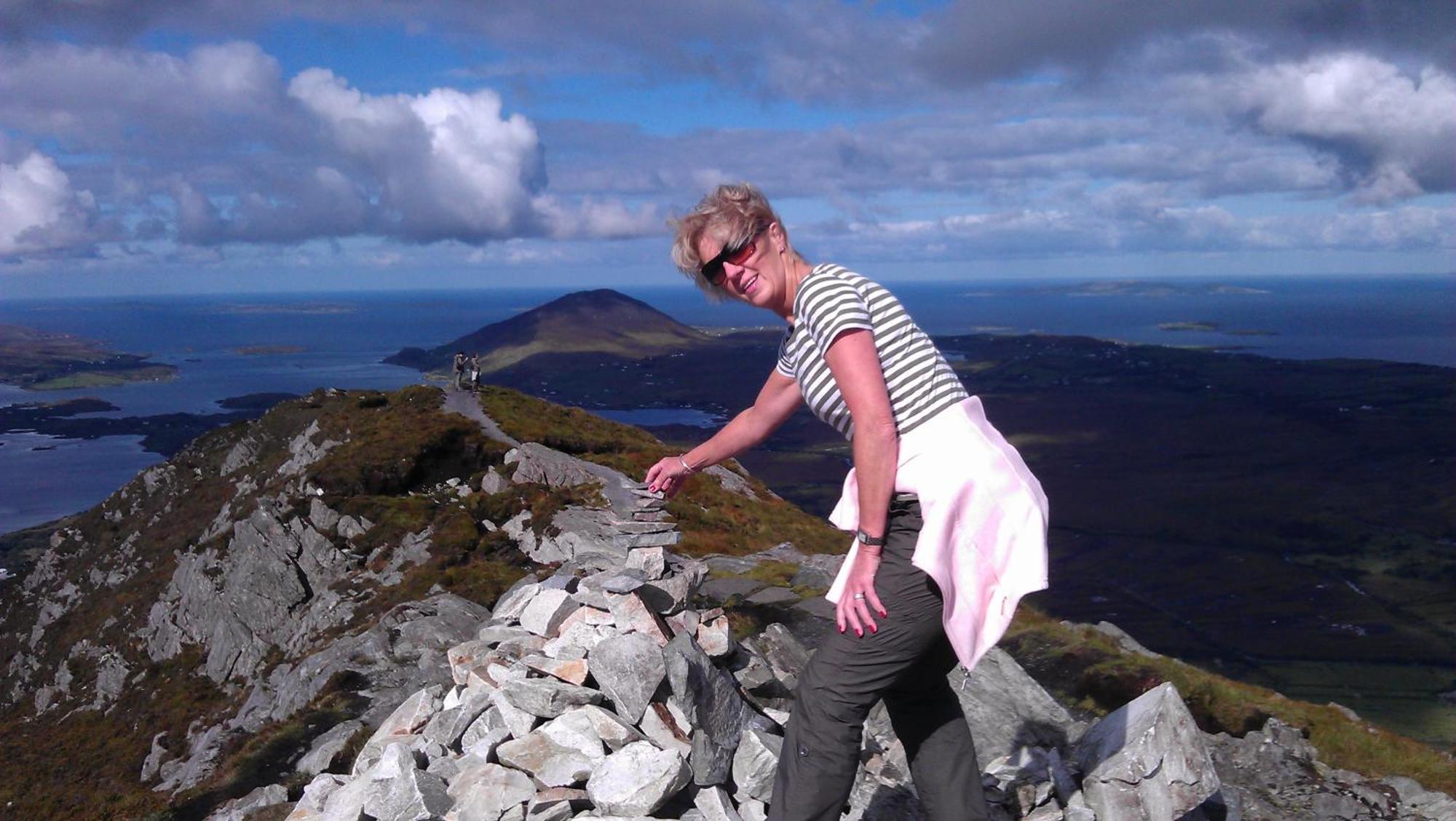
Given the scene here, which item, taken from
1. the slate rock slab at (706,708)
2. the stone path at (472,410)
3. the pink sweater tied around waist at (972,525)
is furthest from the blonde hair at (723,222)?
the stone path at (472,410)

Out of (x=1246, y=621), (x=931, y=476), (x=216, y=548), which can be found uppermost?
(x=931, y=476)

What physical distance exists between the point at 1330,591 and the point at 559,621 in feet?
415

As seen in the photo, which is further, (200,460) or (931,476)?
(200,460)

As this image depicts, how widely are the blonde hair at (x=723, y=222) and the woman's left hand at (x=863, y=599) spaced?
1.62m

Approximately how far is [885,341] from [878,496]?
75 cm

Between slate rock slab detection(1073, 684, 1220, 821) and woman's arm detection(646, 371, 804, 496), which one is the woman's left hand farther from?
slate rock slab detection(1073, 684, 1220, 821)

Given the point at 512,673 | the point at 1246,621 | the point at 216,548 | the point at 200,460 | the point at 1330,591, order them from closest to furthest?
the point at 512,673
the point at 216,548
the point at 200,460
the point at 1246,621
the point at 1330,591

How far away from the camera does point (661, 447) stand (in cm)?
3756

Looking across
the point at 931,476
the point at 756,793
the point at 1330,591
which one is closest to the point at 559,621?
the point at 756,793

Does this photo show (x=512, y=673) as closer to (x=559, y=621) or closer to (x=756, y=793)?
(x=559, y=621)

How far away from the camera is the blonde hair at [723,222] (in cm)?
453

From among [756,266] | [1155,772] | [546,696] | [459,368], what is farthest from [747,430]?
[459,368]

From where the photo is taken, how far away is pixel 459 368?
41.5 metres

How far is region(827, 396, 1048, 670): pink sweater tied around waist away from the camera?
431 centimetres
